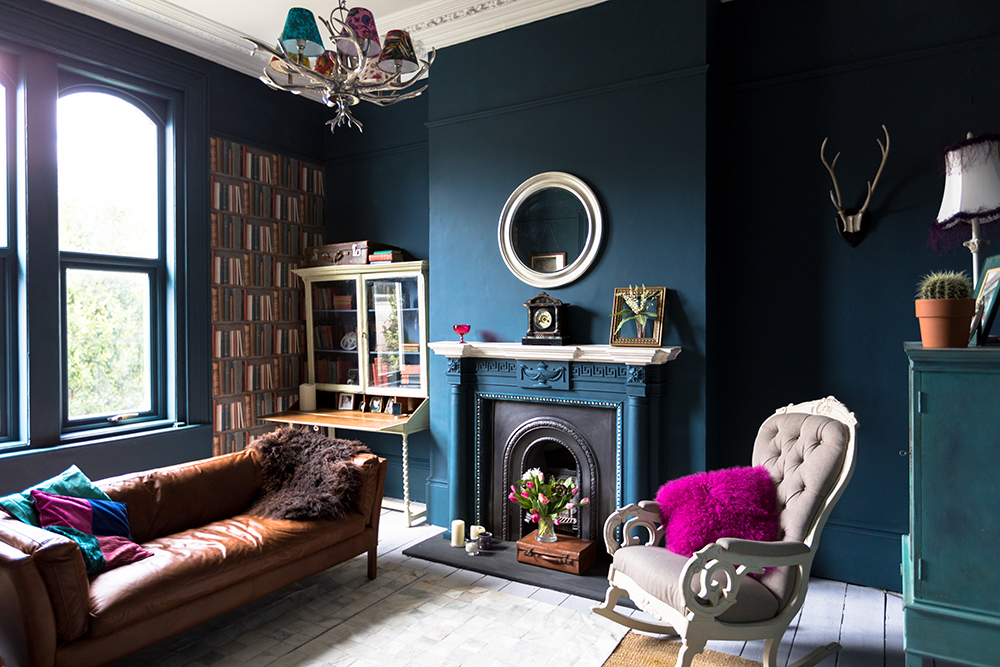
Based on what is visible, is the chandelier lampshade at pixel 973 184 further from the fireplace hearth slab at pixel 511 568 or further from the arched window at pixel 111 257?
the arched window at pixel 111 257

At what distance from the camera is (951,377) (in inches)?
80.4

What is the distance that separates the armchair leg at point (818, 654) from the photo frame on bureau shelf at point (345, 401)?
12.2 ft

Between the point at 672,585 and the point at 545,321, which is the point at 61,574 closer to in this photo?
the point at 672,585

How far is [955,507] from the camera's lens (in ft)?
6.64

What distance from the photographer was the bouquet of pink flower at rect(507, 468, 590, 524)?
12.7ft

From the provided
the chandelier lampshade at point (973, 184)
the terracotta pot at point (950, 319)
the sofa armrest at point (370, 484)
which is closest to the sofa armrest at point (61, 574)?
the sofa armrest at point (370, 484)

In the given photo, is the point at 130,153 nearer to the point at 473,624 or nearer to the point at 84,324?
the point at 84,324

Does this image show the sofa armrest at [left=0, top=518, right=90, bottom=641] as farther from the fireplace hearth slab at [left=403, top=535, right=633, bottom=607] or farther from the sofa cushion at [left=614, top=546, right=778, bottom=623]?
the sofa cushion at [left=614, top=546, right=778, bottom=623]

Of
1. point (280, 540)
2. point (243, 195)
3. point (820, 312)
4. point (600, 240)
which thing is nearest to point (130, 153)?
point (243, 195)

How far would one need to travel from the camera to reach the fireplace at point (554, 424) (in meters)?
3.71

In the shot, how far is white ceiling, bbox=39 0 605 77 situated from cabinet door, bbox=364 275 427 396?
5.89 feet

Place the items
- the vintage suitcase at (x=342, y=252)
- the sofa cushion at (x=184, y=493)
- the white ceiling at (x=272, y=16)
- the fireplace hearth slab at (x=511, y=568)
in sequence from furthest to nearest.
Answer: the vintage suitcase at (x=342, y=252) < the white ceiling at (x=272, y=16) < the fireplace hearth slab at (x=511, y=568) < the sofa cushion at (x=184, y=493)

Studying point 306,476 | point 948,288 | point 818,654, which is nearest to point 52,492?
point 306,476

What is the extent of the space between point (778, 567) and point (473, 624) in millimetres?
1479
